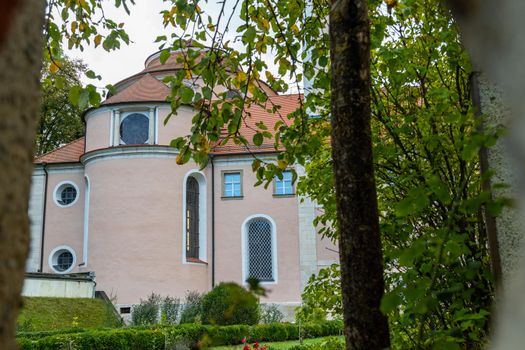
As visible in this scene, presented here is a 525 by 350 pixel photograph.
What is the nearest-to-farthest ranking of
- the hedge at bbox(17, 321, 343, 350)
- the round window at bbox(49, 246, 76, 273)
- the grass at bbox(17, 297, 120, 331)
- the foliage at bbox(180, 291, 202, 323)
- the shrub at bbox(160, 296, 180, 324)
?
the hedge at bbox(17, 321, 343, 350) < the grass at bbox(17, 297, 120, 331) < the foliage at bbox(180, 291, 202, 323) < the shrub at bbox(160, 296, 180, 324) < the round window at bbox(49, 246, 76, 273)

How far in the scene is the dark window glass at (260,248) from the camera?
2356 cm

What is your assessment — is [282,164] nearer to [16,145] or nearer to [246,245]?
[16,145]

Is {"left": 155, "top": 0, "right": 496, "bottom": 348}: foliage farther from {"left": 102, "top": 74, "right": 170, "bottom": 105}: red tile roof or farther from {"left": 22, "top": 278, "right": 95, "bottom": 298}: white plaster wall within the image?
{"left": 102, "top": 74, "right": 170, "bottom": 105}: red tile roof

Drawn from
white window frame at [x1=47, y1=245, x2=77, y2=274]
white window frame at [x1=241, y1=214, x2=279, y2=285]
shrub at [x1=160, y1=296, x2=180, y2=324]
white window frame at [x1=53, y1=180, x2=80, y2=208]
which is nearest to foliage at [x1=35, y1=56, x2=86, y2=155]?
white window frame at [x1=53, y1=180, x2=80, y2=208]

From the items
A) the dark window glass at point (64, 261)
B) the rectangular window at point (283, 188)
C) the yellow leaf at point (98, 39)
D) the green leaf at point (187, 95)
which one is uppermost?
the rectangular window at point (283, 188)

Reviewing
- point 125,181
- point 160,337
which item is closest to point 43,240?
point 125,181

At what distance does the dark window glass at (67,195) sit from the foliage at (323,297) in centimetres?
2133

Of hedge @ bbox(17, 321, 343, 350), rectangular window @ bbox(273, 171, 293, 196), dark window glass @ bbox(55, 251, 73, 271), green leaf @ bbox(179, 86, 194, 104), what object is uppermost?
rectangular window @ bbox(273, 171, 293, 196)

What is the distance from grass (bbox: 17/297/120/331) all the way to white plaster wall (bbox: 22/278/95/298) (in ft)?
0.93

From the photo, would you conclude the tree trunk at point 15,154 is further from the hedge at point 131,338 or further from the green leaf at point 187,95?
the hedge at point 131,338

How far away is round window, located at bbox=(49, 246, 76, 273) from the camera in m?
23.8

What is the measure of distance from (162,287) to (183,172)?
4.71 metres

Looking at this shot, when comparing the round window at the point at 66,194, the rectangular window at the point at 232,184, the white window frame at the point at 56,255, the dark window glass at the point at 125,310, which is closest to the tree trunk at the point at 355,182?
the dark window glass at the point at 125,310

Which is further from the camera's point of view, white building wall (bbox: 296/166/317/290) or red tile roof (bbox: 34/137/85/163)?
red tile roof (bbox: 34/137/85/163)
